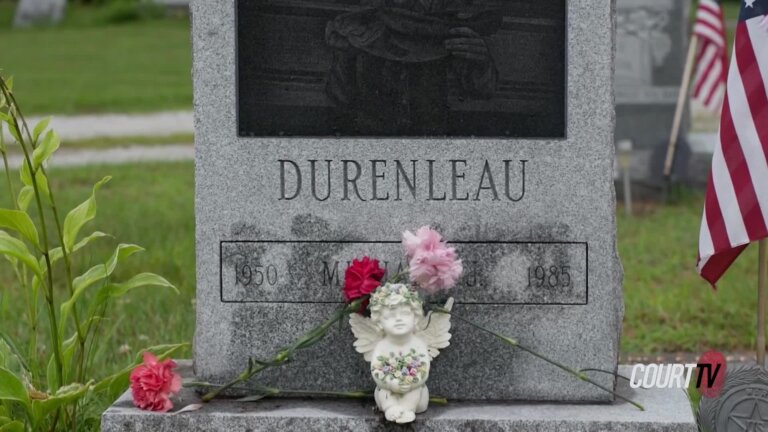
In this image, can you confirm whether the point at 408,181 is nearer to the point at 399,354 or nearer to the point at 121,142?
the point at 399,354

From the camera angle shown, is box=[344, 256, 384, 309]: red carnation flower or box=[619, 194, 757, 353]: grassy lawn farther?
box=[619, 194, 757, 353]: grassy lawn

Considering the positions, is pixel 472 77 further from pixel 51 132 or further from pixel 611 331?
pixel 51 132

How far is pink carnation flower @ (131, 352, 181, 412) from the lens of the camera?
363cm

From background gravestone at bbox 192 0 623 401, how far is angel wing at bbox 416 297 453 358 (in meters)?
0.11

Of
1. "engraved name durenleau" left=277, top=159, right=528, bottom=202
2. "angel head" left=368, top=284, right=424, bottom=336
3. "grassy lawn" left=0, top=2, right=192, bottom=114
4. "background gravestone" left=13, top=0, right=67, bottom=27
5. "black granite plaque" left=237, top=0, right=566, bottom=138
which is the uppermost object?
"background gravestone" left=13, top=0, right=67, bottom=27

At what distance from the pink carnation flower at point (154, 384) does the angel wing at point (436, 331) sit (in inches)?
29.3

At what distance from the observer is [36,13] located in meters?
26.1

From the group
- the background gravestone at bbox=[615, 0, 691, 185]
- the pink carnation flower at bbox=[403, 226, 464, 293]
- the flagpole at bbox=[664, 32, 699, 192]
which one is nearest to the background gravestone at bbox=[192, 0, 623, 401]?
the pink carnation flower at bbox=[403, 226, 464, 293]

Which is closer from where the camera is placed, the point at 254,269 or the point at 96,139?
the point at 254,269

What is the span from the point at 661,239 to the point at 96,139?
6779mm

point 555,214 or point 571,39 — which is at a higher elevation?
point 571,39

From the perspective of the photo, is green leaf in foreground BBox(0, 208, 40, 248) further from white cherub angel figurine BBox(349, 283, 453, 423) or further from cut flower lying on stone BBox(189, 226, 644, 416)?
white cherub angel figurine BBox(349, 283, 453, 423)

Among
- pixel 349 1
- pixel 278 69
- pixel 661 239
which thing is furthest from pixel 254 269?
pixel 661 239

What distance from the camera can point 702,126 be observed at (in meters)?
→ 12.0
